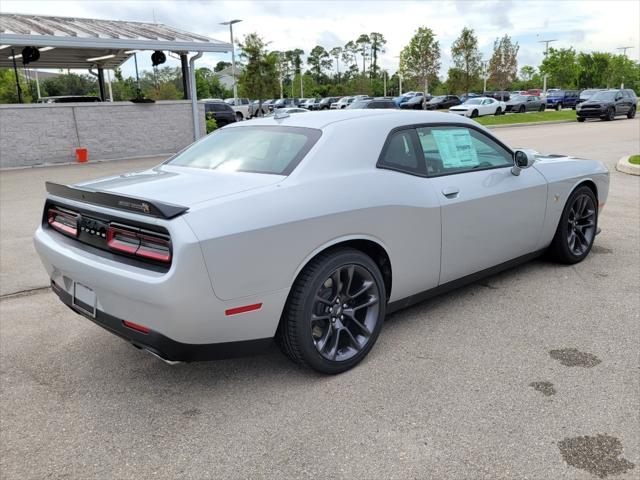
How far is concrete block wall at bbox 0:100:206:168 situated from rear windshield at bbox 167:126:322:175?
13.1 metres

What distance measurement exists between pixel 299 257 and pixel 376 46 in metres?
107

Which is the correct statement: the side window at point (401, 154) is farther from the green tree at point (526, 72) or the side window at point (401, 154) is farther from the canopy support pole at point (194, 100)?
the green tree at point (526, 72)

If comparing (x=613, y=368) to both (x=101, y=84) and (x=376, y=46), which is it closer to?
(x=101, y=84)

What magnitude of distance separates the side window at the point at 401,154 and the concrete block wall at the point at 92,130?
47.1ft

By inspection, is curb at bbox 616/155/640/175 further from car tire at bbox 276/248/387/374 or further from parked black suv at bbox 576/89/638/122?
parked black suv at bbox 576/89/638/122

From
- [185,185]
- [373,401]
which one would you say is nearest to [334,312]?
[373,401]

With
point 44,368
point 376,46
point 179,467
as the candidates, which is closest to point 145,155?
point 44,368

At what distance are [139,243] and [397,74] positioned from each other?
2334 inches

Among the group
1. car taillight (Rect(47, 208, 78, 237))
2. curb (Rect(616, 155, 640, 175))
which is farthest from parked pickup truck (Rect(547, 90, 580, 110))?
car taillight (Rect(47, 208, 78, 237))

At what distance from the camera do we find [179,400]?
316cm

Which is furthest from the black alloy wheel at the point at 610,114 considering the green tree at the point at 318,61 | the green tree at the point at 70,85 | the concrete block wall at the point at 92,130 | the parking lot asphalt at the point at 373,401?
the green tree at the point at 318,61

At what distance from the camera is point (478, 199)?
159 inches

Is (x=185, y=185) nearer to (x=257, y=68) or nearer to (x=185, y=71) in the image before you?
(x=185, y=71)

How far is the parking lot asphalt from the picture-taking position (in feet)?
8.42
